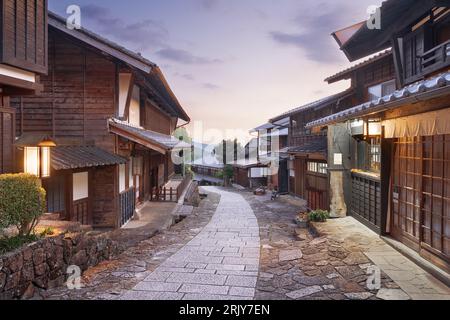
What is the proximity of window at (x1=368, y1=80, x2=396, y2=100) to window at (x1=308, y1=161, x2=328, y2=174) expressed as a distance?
4063 mm

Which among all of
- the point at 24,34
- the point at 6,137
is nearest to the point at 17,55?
the point at 24,34

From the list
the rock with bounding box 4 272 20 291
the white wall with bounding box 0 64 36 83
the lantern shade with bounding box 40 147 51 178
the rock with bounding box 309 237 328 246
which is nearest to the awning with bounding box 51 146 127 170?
the lantern shade with bounding box 40 147 51 178

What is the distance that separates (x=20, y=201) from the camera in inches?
241

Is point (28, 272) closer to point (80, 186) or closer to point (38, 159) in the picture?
point (38, 159)

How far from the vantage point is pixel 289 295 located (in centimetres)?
618

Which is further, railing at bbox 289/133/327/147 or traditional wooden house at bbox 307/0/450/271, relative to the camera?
railing at bbox 289/133/327/147

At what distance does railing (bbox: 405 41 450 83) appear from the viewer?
7402 millimetres

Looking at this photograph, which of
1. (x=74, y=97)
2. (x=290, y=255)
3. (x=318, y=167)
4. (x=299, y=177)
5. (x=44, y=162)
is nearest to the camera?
(x=44, y=162)

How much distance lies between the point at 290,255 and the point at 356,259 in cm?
179

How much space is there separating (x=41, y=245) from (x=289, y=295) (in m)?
4.62

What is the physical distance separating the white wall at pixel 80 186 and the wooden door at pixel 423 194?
10.1m

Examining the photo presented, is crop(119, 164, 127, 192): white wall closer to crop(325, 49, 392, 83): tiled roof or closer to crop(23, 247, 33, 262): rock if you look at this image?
crop(23, 247, 33, 262): rock

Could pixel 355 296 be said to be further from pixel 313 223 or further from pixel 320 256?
pixel 313 223
